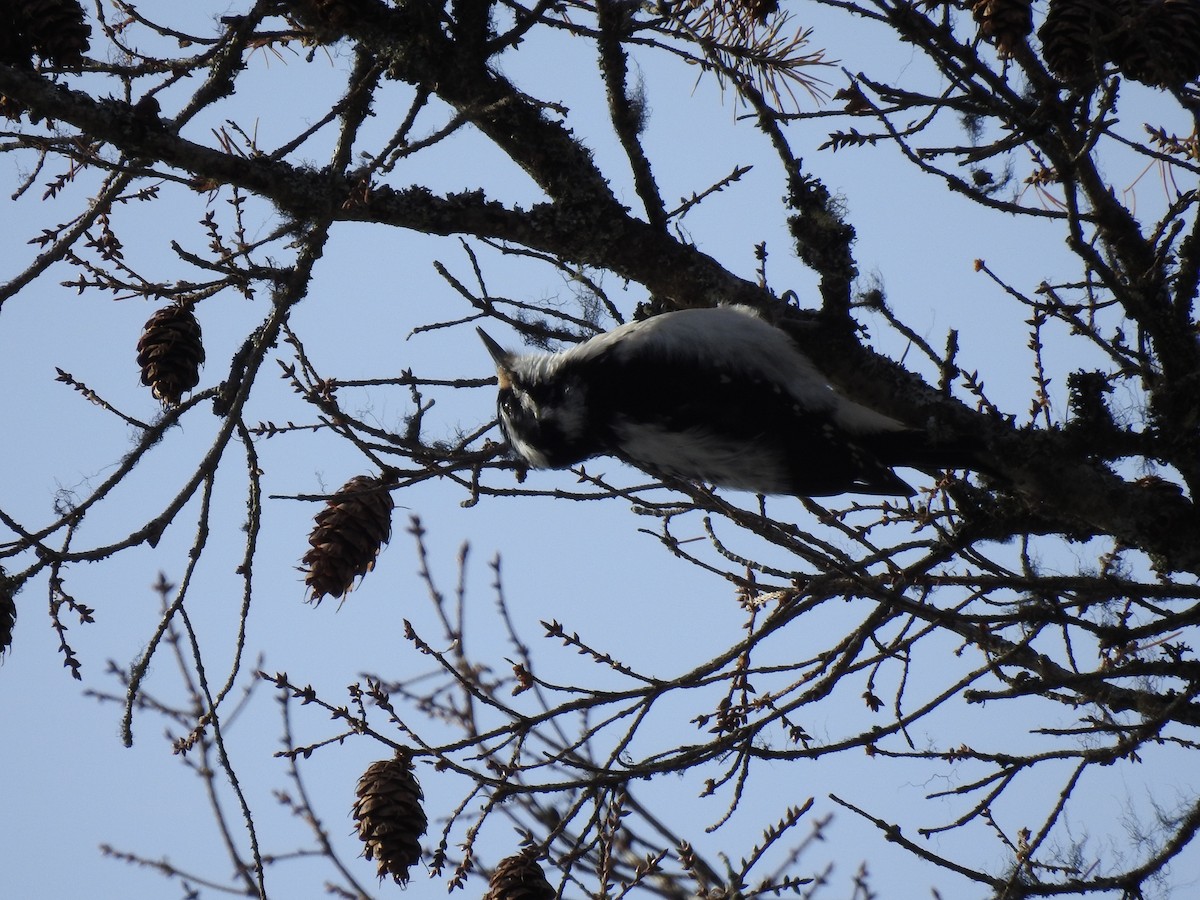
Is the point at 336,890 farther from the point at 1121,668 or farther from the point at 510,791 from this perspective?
the point at 1121,668

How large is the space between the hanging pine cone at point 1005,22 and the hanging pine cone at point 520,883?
223cm

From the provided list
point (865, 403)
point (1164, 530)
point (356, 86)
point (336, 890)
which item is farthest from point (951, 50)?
point (336, 890)

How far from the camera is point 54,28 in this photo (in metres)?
2.80

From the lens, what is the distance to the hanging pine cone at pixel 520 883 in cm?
277

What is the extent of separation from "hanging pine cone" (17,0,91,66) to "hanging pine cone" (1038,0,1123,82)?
2356mm

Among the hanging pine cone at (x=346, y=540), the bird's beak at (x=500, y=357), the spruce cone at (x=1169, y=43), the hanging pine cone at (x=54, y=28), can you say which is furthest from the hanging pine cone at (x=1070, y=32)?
the hanging pine cone at (x=54, y=28)

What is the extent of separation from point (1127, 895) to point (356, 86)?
2.94 metres

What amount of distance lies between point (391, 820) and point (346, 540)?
767 mm

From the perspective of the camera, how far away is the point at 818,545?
2.78m

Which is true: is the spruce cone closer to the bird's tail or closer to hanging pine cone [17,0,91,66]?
the bird's tail

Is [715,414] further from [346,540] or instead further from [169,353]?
[169,353]

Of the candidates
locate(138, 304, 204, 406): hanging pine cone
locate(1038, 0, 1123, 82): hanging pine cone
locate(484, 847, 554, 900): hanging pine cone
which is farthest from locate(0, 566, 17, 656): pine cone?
locate(1038, 0, 1123, 82): hanging pine cone

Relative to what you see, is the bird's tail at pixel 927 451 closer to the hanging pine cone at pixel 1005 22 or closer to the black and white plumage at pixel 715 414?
the black and white plumage at pixel 715 414

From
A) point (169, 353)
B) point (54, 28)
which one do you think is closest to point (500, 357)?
point (169, 353)
